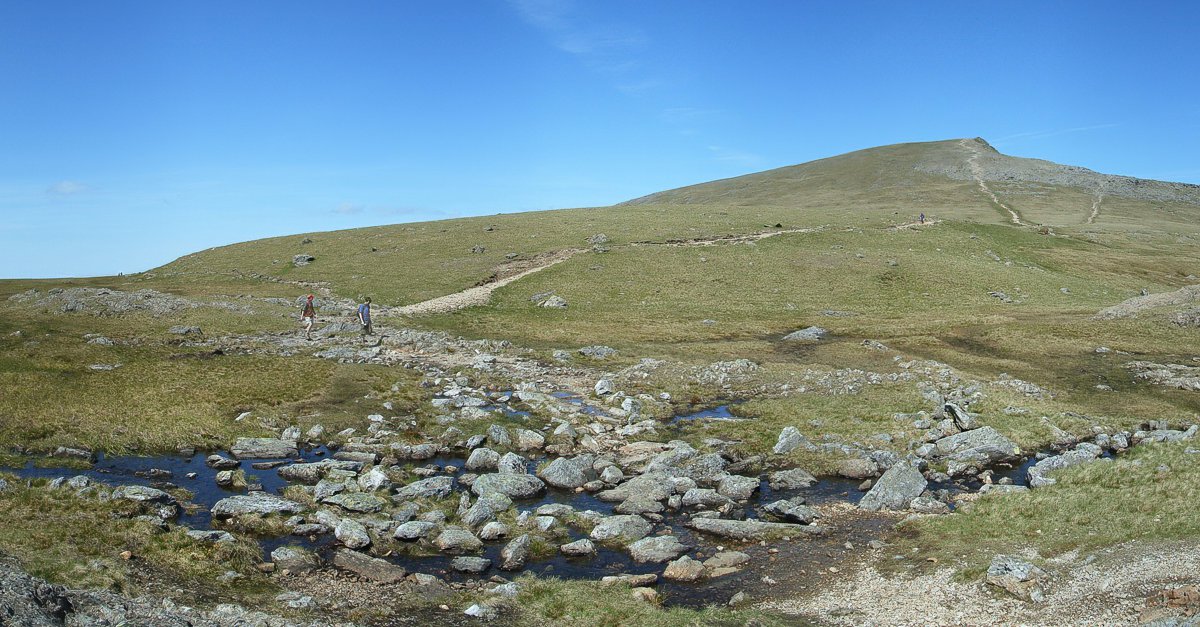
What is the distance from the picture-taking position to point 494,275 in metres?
76.9

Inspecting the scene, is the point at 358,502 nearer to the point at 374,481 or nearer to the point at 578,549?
the point at 374,481

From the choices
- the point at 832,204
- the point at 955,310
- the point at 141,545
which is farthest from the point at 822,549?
the point at 832,204

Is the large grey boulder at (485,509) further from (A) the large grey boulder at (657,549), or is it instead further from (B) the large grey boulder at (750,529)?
(B) the large grey boulder at (750,529)

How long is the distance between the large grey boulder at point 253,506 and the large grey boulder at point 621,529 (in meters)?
9.18

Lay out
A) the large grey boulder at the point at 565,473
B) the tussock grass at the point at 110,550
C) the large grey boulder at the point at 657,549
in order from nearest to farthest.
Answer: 1. the tussock grass at the point at 110,550
2. the large grey boulder at the point at 657,549
3. the large grey boulder at the point at 565,473

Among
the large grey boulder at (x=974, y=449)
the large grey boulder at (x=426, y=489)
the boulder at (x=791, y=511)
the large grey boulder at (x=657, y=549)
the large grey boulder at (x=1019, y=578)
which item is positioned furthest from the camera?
the large grey boulder at (x=974, y=449)

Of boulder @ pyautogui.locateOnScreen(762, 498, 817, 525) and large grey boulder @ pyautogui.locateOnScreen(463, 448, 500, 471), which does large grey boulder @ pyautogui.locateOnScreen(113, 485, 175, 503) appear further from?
boulder @ pyautogui.locateOnScreen(762, 498, 817, 525)

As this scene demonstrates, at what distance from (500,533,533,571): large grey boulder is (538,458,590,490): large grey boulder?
4943 millimetres

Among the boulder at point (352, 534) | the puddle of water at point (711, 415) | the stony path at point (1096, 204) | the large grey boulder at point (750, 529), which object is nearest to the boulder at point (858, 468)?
the large grey boulder at point (750, 529)

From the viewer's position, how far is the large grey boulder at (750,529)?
20.0 metres

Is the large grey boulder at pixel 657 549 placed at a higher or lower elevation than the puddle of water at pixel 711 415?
lower

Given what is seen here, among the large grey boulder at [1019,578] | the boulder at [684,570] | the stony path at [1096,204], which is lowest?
the boulder at [684,570]

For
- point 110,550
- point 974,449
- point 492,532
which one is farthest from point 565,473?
point 974,449

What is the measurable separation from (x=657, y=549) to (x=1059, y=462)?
16.1 meters
